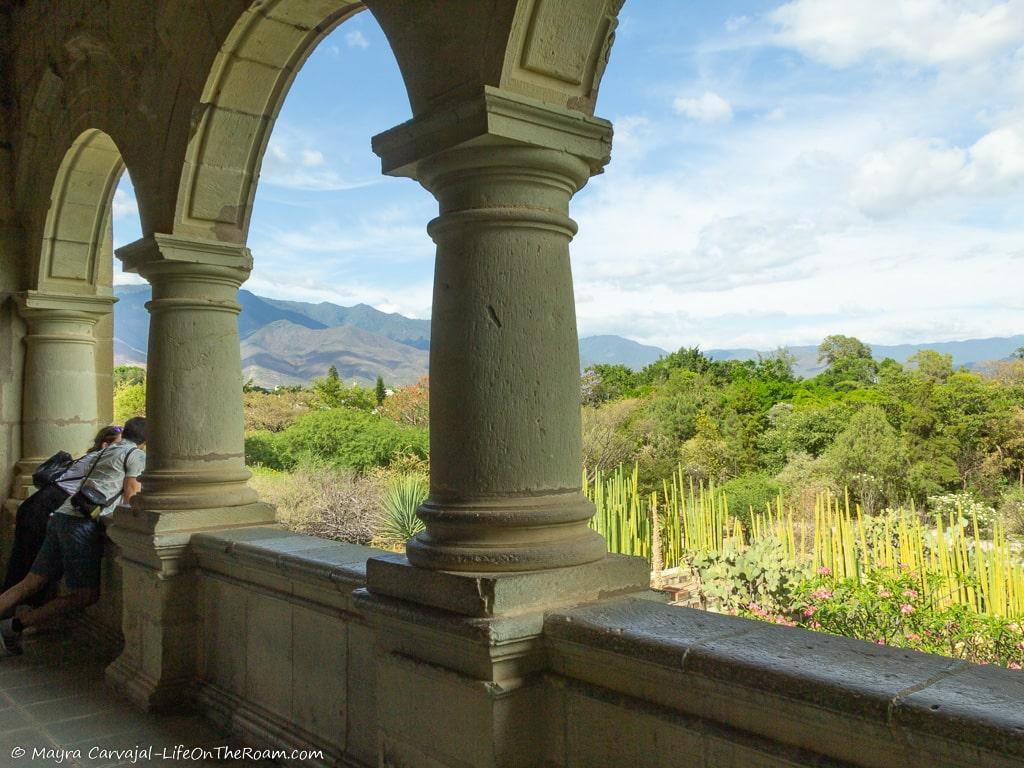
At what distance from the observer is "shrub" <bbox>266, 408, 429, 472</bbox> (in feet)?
40.0

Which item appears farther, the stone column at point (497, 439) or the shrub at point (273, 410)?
the shrub at point (273, 410)

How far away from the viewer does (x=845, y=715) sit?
1.31m

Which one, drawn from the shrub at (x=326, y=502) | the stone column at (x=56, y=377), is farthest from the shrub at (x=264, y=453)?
the stone column at (x=56, y=377)

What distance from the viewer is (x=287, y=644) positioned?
9.29 ft

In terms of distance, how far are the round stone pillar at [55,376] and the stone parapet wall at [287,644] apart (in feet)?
8.47

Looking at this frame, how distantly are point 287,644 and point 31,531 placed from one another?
8.80 feet

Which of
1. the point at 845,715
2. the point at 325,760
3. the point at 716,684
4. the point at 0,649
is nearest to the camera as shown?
the point at 845,715

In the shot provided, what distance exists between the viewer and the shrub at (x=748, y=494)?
33.7 feet

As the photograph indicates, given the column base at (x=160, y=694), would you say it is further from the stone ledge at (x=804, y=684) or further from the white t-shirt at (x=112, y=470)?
the stone ledge at (x=804, y=684)

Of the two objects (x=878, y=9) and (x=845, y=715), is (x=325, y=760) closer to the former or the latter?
(x=845, y=715)

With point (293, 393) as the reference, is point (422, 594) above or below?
below

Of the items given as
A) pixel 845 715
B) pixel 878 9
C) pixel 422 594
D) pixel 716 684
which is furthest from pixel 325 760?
pixel 878 9

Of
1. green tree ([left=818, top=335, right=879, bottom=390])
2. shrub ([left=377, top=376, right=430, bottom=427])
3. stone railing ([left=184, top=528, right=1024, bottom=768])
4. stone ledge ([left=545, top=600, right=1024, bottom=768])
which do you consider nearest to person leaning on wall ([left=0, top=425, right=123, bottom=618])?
stone railing ([left=184, top=528, right=1024, bottom=768])

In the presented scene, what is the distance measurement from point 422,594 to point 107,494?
9.13 ft
